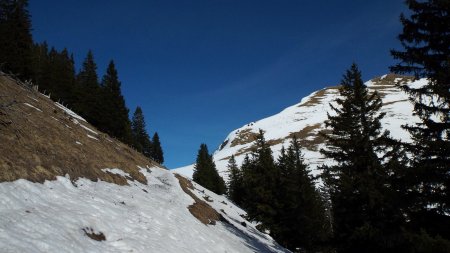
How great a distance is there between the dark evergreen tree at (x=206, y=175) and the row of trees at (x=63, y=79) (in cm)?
2243

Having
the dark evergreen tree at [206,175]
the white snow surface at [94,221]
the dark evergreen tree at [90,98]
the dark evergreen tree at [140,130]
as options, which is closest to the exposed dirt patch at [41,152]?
the white snow surface at [94,221]

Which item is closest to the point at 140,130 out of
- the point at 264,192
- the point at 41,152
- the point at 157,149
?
the point at 157,149

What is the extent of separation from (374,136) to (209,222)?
12.0 metres

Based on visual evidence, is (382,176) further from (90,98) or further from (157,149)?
(157,149)

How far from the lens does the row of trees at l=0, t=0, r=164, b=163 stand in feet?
154

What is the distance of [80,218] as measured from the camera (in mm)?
11758

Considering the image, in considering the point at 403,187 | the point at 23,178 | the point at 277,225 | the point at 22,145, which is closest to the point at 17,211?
the point at 23,178

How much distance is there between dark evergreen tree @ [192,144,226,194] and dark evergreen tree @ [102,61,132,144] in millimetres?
22756

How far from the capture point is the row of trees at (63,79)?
154 feet

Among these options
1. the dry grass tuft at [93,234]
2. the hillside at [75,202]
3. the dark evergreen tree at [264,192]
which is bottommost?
the dry grass tuft at [93,234]

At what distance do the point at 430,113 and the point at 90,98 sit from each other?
5257 centimetres

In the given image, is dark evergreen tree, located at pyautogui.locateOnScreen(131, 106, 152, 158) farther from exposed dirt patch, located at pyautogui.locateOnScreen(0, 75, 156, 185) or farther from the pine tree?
the pine tree

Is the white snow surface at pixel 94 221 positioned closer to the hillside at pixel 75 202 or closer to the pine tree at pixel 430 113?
the hillside at pixel 75 202

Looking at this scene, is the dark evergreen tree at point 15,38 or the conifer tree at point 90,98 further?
the conifer tree at point 90,98
